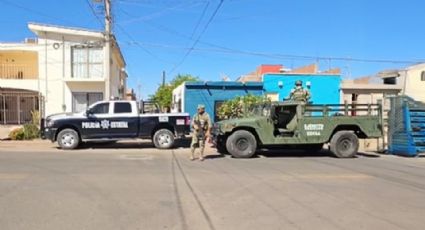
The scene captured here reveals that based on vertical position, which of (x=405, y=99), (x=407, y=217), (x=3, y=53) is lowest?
(x=407, y=217)

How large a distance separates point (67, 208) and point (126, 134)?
12192 mm

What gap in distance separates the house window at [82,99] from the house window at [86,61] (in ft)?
3.82

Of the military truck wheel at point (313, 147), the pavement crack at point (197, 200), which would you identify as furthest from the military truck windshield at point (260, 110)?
the pavement crack at point (197, 200)

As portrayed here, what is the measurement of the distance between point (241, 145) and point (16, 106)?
20.9 metres

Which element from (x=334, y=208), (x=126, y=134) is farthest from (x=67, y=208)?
(x=126, y=134)

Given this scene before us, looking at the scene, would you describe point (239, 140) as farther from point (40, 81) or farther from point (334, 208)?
point (40, 81)

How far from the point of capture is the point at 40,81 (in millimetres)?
29172

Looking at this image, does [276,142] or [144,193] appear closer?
[144,193]

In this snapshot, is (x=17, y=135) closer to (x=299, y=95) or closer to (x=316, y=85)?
(x=299, y=95)

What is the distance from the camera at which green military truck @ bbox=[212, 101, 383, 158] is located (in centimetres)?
1708

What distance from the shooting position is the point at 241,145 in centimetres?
1698

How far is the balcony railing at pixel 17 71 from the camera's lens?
32438 millimetres

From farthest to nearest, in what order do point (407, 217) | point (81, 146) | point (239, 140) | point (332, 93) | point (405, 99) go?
1. point (332, 93)
2. point (81, 146)
3. point (405, 99)
4. point (239, 140)
5. point (407, 217)

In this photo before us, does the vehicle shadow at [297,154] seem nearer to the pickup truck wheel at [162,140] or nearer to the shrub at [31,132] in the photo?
the pickup truck wheel at [162,140]
